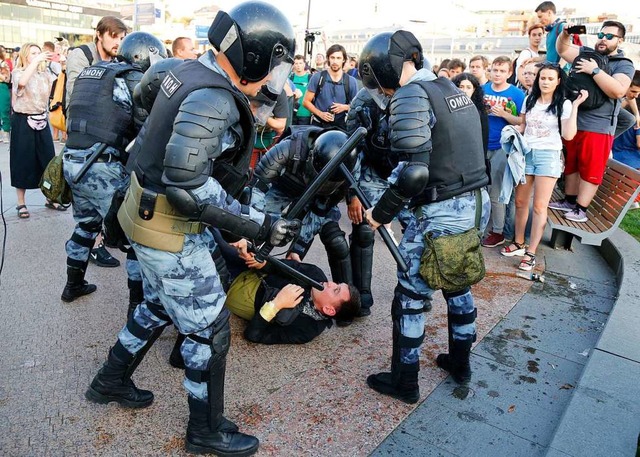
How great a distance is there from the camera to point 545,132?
497 centimetres

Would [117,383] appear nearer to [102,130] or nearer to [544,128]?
[102,130]

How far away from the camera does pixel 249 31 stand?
83.7 inches

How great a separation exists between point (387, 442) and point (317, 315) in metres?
1.02

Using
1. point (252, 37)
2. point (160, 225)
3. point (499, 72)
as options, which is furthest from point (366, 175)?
point (499, 72)

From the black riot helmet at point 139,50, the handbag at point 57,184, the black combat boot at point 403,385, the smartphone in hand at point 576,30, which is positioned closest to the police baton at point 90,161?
the handbag at point 57,184

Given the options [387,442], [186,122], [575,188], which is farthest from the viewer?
[575,188]

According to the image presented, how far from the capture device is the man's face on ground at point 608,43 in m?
5.32

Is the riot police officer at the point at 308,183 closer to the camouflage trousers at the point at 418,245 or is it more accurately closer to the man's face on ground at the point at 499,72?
the camouflage trousers at the point at 418,245

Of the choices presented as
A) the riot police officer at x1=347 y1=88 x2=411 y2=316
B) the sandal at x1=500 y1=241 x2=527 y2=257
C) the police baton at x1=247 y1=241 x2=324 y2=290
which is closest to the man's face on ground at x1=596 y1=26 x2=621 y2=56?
the sandal at x1=500 y1=241 x2=527 y2=257

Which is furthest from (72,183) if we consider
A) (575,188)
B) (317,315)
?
(575,188)

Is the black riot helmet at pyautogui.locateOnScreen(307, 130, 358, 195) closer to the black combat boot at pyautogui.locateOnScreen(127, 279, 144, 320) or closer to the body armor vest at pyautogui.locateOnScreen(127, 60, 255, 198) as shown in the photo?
the body armor vest at pyautogui.locateOnScreen(127, 60, 255, 198)

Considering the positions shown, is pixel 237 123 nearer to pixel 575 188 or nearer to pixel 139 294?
pixel 139 294

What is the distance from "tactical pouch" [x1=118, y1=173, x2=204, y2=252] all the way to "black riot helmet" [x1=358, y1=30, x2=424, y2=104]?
1249 mm

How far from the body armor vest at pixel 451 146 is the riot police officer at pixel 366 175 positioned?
1095 millimetres
